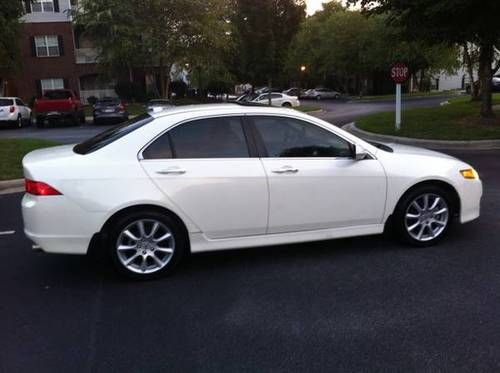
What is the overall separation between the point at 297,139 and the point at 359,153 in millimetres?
611

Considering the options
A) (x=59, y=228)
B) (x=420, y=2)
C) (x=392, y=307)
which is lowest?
(x=392, y=307)

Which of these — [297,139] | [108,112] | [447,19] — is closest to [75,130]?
[108,112]

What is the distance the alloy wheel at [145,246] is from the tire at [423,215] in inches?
89.6

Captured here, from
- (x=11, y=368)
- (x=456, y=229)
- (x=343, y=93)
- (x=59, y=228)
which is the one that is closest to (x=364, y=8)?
(x=456, y=229)

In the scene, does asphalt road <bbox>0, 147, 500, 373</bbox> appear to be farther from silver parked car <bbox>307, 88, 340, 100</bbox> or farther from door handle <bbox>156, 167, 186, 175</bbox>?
silver parked car <bbox>307, 88, 340, 100</bbox>

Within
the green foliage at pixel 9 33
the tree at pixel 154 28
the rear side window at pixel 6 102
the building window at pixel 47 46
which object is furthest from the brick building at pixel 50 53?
the rear side window at pixel 6 102

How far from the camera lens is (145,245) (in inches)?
182

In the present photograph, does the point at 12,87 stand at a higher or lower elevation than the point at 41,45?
lower

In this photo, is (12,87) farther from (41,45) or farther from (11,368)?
(11,368)

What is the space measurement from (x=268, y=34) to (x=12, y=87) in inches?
746

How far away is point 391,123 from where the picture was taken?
17.3 m

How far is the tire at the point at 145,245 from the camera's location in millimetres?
4531

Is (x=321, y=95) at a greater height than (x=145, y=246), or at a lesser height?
greater

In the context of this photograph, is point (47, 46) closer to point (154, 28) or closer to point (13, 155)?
point (154, 28)
